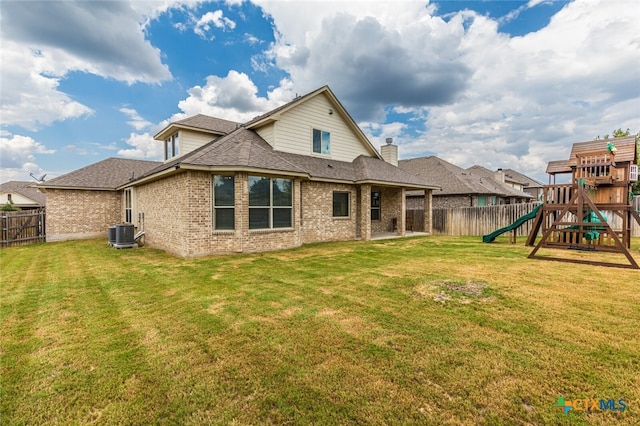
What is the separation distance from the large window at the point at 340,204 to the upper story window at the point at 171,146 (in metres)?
8.42

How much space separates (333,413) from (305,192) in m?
10.6

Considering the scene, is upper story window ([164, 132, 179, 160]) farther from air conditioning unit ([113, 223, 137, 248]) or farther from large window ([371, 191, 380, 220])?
large window ([371, 191, 380, 220])

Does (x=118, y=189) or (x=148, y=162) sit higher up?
(x=148, y=162)

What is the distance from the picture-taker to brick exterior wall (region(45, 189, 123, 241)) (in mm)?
15453

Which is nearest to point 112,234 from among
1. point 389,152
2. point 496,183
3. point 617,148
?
point 389,152

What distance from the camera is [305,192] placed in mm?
12391

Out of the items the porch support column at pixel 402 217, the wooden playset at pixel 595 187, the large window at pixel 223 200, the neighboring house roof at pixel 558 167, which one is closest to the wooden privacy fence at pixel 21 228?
the large window at pixel 223 200

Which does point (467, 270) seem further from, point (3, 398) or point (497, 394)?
point (3, 398)

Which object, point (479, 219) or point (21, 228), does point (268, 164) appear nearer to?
point (479, 219)

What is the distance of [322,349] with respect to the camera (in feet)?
10.4

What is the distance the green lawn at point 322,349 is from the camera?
7.38 feet

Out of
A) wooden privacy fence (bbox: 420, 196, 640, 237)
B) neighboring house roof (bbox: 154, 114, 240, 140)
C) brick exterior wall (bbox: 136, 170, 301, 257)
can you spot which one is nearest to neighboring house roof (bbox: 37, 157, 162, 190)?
neighboring house roof (bbox: 154, 114, 240, 140)

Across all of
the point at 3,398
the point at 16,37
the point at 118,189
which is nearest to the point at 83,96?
the point at 118,189

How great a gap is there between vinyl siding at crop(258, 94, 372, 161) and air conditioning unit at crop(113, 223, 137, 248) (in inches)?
298
